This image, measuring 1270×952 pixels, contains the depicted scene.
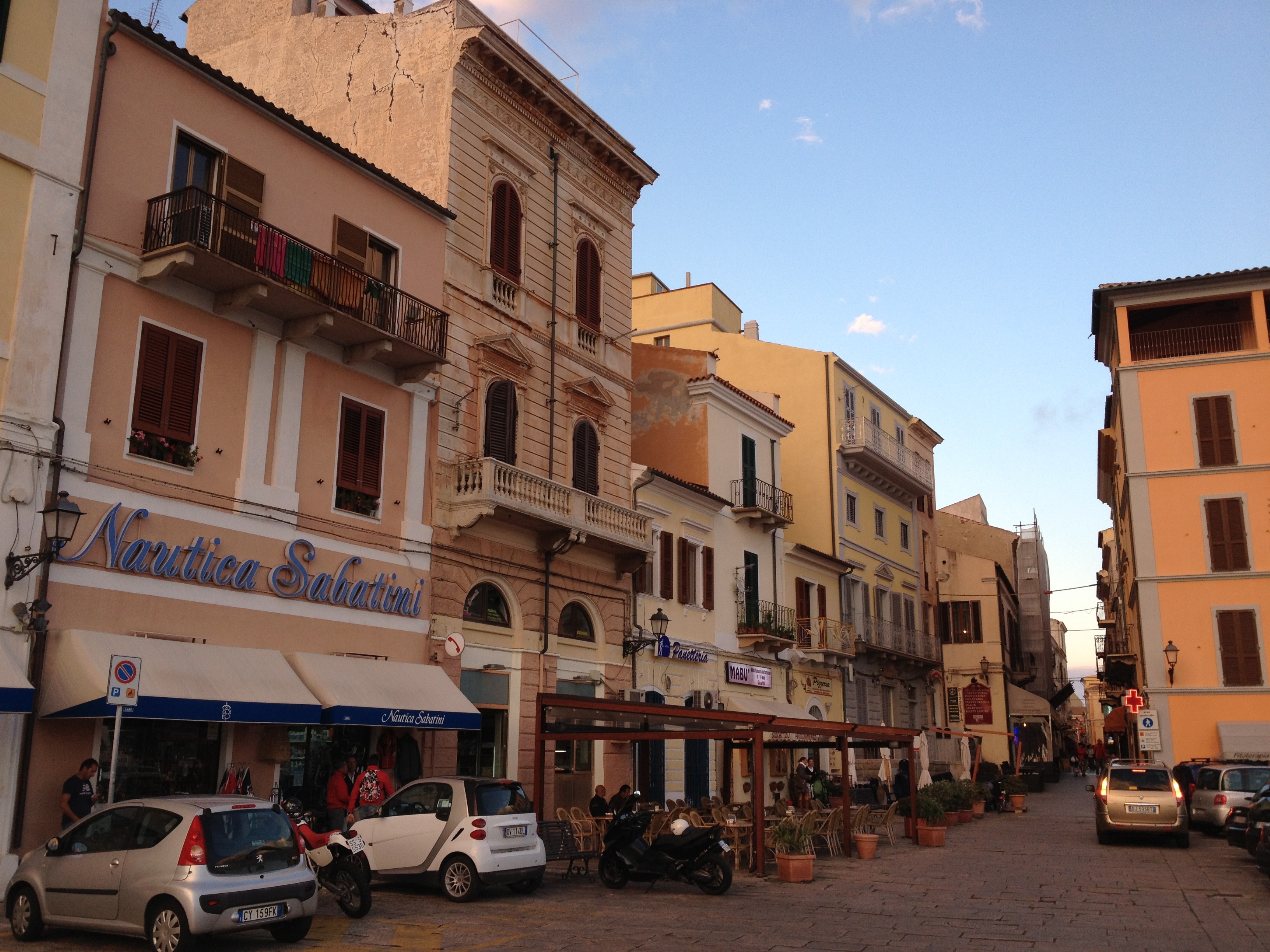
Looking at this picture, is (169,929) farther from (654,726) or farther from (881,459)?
(881,459)

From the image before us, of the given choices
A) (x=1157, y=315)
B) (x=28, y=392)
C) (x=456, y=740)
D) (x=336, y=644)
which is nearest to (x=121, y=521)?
(x=28, y=392)

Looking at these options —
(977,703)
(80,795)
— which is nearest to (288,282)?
(80,795)

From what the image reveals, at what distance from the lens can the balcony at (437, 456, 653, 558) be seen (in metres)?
19.4

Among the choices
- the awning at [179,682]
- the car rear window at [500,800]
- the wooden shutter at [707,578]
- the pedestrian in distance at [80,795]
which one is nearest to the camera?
the pedestrian in distance at [80,795]

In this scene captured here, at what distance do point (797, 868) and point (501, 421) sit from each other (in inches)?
388

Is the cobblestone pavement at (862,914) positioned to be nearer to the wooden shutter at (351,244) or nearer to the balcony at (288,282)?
the balcony at (288,282)

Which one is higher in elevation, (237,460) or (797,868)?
(237,460)

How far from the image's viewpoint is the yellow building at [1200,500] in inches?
1198

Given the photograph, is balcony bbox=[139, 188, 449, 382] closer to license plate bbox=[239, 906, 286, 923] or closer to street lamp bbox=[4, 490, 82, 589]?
street lamp bbox=[4, 490, 82, 589]

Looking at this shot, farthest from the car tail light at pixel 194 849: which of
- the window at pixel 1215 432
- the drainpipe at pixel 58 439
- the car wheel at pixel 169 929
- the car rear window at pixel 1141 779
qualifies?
the window at pixel 1215 432

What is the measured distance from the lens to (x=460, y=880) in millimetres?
13219

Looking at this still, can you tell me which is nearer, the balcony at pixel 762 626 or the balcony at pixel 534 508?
the balcony at pixel 534 508

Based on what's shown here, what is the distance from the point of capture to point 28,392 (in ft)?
43.1

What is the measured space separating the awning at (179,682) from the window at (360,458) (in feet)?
10.3
